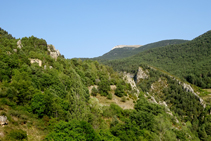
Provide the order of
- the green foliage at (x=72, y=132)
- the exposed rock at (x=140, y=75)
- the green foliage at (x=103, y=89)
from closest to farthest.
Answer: the green foliage at (x=72, y=132), the green foliage at (x=103, y=89), the exposed rock at (x=140, y=75)

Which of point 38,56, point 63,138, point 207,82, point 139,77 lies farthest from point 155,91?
point 63,138

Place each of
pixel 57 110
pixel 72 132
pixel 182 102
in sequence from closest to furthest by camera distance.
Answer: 1. pixel 72 132
2. pixel 57 110
3. pixel 182 102

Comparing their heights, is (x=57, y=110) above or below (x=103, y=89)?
above

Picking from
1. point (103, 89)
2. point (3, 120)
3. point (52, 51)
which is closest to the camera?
point (3, 120)

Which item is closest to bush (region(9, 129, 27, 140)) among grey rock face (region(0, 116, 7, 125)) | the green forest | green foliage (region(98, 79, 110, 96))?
the green forest

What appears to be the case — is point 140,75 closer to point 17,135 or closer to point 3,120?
point 3,120

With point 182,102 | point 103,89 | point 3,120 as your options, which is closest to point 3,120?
point 3,120

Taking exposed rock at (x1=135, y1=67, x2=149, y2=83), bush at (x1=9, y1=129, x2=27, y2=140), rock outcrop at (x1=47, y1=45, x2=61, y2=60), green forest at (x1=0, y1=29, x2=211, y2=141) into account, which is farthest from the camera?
exposed rock at (x1=135, y1=67, x2=149, y2=83)

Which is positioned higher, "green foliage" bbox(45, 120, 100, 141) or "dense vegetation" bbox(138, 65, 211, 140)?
"green foliage" bbox(45, 120, 100, 141)

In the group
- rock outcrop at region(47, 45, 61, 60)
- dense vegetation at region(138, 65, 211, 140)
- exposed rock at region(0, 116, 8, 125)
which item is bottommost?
dense vegetation at region(138, 65, 211, 140)

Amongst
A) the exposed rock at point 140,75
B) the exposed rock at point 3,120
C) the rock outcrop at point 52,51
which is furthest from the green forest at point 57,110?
the exposed rock at point 140,75

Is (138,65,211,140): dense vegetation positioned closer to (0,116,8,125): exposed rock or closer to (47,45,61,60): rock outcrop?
(47,45,61,60): rock outcrop

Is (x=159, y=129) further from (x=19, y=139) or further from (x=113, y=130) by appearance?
(x=19, y=139)

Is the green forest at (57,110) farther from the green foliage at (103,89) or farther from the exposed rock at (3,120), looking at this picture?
the exposed rock at (3,120)
